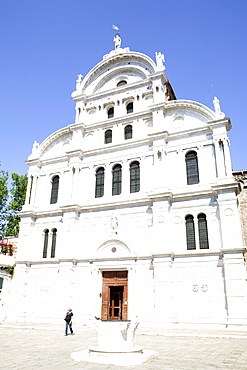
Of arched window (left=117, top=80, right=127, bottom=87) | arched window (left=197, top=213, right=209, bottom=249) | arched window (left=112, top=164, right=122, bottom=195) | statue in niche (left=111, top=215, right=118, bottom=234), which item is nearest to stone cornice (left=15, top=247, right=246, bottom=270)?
arched window (left=197, top=213, right=209, bottom=249)

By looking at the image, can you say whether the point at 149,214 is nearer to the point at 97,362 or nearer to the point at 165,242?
the point at 165,242

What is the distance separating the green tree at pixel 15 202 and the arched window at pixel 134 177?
1837 cm

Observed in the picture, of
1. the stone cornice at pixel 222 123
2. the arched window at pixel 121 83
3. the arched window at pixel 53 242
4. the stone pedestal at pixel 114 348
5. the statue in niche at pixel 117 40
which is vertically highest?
the statue in niche at pixel 117 40

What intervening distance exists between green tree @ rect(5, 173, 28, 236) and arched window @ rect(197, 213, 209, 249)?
23513mm

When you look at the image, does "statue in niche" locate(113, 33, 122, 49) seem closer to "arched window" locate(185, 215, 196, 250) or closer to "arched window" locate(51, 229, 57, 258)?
"arched window" locate(51, 229, 57, 258)

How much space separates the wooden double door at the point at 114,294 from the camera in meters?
21.0

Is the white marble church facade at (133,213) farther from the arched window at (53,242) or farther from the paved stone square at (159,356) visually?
the paved stone square at (159,356)

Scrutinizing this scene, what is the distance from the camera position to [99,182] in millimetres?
25281

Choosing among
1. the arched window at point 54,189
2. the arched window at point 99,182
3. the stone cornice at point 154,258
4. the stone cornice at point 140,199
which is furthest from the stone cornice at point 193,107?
the arched window at point 54,189

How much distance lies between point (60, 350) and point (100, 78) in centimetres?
2403

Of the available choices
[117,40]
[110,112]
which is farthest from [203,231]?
[117,40]

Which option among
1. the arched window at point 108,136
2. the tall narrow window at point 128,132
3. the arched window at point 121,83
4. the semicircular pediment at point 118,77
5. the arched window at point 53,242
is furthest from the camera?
the arched window at point 121,83

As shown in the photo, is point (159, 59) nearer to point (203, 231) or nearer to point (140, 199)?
point (140, 199)

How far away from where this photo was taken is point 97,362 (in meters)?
8.83
